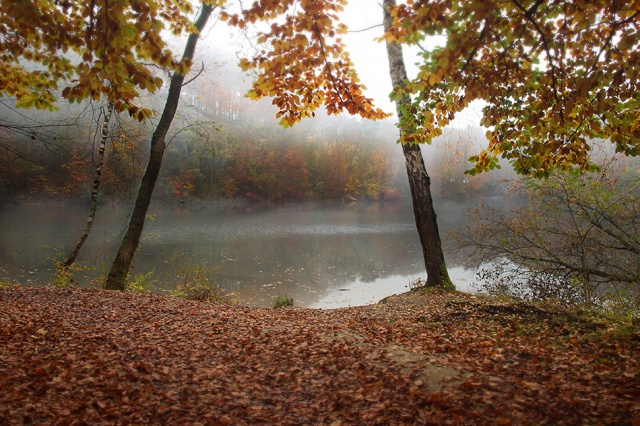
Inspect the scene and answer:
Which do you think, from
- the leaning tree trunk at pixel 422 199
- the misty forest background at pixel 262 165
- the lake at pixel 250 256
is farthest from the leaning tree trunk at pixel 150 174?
the misty forest background at pixel 262 165

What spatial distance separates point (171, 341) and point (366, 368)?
7.41 ft

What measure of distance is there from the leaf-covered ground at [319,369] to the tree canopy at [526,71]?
208cm

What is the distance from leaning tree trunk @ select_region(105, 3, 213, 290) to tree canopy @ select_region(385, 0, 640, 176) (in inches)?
206

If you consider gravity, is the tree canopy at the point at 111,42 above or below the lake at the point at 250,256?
above

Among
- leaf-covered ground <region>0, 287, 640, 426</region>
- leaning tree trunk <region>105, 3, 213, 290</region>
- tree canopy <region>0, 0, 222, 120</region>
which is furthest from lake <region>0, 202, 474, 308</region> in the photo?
tree canopy <region>0, 0, 222, 120</region>

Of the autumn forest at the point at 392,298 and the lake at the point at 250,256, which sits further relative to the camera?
the lake at the point at 250,256

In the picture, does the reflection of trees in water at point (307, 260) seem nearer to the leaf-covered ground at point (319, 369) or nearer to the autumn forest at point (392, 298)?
the autumn forest at point (392, 298)

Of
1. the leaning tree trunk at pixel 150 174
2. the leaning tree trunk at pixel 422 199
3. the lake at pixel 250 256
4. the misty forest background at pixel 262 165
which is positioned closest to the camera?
the leaning tree trunk at pixel 422 199

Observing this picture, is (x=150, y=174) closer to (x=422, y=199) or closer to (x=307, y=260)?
(x=422, y=199)

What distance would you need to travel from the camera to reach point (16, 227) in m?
20.3

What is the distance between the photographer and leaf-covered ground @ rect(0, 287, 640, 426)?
2.55 m

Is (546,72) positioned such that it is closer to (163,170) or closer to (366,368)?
(366,368)

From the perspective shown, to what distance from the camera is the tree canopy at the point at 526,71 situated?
3066 millimetres

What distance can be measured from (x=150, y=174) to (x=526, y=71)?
6.77 meters
